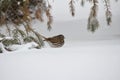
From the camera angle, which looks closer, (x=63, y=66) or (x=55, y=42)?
(x=63, y=66)

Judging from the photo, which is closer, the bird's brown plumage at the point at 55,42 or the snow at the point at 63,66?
the snow at the point at 63,66

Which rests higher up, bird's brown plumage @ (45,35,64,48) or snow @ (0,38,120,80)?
snow @ (0,38,120,80)

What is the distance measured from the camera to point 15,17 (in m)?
2.25

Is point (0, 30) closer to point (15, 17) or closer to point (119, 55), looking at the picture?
point (15, 17)

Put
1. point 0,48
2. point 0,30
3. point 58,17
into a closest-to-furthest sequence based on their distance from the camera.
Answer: point 0,48 < point 0,30 < point 58,17

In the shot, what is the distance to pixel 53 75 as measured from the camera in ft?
4.62

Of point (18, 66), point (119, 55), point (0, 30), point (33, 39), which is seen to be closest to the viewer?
point (18, 66)

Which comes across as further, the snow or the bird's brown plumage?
the bird's brown plumage

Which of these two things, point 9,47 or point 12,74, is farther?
point 9,47

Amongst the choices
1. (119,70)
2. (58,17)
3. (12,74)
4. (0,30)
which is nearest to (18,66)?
(12,74)

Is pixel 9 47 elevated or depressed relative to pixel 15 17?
depressed

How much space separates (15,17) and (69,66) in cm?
86

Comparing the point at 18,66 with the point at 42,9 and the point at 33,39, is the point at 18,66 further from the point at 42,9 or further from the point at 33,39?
the point at 33,39

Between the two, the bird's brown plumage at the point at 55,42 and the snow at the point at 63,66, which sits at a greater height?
the snow at the point at 63,66
